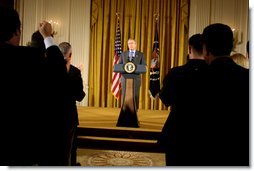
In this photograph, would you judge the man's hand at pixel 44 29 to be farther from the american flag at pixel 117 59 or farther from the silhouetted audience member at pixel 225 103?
the american flag at pixel 117 59

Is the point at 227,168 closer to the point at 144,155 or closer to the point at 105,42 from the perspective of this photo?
the point at 144,155

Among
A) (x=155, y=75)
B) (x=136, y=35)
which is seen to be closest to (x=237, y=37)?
(x=155, y=75)

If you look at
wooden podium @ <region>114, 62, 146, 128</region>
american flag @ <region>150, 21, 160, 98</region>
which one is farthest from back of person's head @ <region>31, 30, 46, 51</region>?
american flag @ <region>150, 21, 160, 98</region>

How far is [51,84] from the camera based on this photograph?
1.65 m

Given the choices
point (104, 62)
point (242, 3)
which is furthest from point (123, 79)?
point (242, 3)

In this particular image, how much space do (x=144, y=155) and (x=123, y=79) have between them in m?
1.31

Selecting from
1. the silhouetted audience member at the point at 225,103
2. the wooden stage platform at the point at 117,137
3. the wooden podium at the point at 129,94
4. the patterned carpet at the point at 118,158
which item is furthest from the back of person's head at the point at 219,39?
the wooden podium at the point at 129,94

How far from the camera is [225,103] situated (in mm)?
1565

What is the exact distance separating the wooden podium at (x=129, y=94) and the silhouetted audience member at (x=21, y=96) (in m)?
2.90

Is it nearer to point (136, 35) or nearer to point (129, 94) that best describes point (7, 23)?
point (129, 94)

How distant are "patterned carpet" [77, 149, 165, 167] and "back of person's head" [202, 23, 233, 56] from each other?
6.49 feet

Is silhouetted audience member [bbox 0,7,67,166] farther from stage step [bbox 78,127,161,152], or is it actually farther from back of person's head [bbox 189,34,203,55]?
stage step [bbox 78,127,161,152]

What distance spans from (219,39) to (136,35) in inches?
228

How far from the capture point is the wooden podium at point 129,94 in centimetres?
453
